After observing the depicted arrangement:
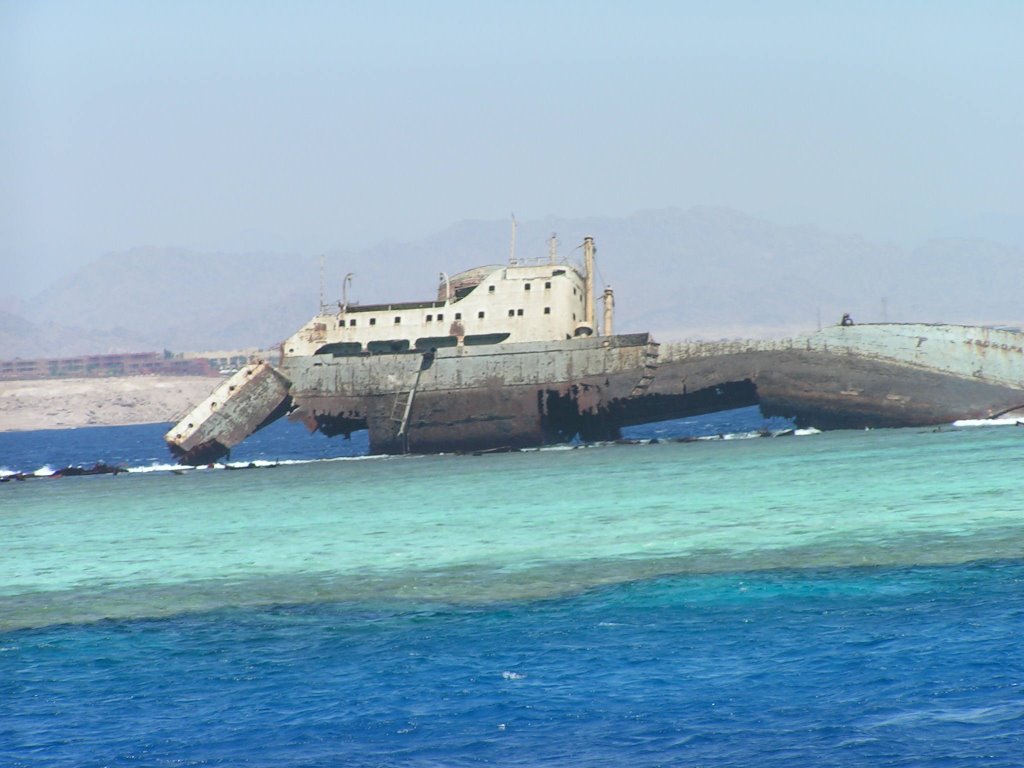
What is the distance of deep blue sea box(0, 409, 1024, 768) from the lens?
13.0m

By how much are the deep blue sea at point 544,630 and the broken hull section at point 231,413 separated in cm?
1887

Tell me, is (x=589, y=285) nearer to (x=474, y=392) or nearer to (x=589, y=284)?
Result: (x=589, y=284)

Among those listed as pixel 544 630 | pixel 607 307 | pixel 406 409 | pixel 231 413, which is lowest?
pixel 544 630

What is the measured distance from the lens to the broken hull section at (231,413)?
54.7 meters

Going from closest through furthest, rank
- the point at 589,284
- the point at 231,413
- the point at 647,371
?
the point at 647,371, the point at 231,413, the point at 589,284

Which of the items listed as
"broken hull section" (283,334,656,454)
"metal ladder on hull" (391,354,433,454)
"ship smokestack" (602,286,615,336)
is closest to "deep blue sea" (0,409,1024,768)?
"broken hull section" (283,334,656,454)

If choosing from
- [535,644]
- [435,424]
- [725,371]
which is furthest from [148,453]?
[535,644]

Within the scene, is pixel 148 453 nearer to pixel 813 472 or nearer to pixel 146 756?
pixel 813 472

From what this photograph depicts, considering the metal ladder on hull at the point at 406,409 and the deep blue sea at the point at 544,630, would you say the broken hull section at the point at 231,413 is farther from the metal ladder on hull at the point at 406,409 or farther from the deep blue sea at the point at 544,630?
the deep blue sea at the point at 544,630

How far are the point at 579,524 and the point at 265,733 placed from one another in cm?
1595

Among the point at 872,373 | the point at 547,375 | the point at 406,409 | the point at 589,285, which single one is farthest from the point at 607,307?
the point at 872,373

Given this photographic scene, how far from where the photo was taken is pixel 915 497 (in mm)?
29594

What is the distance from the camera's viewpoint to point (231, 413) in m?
55.1

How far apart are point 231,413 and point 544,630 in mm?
39261
